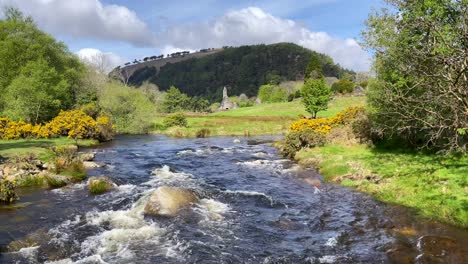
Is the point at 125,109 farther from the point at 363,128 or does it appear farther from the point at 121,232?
the point at 121,232

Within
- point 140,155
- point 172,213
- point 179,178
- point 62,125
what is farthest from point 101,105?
point 172,213

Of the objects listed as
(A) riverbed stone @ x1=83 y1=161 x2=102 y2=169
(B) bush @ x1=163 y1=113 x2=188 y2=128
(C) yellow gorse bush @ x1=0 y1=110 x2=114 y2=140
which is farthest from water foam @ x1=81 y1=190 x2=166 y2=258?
(B) bush @ x1=163 y1=113 x2=188 y2=128

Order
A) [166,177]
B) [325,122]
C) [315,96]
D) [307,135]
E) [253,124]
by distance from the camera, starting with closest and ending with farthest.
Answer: [166,177] → [307,135] → [325,122] → [315,96] → [253,124]

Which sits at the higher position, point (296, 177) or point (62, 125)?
point (62, 125)

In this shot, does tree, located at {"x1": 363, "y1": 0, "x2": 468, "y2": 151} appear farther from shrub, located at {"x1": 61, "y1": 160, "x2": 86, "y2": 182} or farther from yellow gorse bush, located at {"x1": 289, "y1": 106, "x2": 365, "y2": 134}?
shrub, located at {"x1": 61, "y1": 160, "x2": 86, "y2": 182}

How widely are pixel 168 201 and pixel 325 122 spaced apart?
27.6 meters

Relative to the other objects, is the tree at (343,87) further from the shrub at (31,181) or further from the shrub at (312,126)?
the shrub at (31,181)

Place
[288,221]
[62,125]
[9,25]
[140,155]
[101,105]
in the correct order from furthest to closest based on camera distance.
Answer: [101,105] → [9,25] → [62,125] → [140,155] → [288,221]

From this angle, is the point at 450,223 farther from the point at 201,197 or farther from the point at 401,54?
the point at 201,197

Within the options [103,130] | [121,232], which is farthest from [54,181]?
[103,130]

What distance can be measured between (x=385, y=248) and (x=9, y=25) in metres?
65.3

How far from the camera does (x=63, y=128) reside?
47.9 meters

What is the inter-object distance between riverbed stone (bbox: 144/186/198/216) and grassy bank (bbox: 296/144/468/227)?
1066 centimetres

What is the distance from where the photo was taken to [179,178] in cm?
2741
